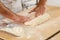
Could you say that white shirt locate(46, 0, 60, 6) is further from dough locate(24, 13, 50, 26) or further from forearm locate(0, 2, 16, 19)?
forearm locate(0, 2, 16, 19)

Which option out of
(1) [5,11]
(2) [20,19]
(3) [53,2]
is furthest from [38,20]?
(3) [53,2]

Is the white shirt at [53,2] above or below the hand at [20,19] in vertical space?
above

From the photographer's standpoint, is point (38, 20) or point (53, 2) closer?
point (38, 20)

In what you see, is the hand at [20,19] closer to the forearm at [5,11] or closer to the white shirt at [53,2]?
the forearm at [5,11]

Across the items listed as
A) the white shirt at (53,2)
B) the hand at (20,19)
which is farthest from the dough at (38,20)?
the white shirt at (53,2)

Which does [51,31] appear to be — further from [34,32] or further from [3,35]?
[3,35]

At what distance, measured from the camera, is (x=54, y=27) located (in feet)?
3.02

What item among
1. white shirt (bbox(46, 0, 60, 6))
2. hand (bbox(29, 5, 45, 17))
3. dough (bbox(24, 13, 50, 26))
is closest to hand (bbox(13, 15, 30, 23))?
dough (bbox(24, 13, 50, 26))

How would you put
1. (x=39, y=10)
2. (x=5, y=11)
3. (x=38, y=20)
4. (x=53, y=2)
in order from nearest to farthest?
1. (x=5, y=11)
2. (x=38, y=20)
3. (x=39, y=10)
4. (x=53, y=2)

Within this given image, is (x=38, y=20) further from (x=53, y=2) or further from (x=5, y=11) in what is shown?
(x=53, y=2)

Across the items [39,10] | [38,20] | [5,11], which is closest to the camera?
[5,11]

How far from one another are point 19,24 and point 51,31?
0.65ft

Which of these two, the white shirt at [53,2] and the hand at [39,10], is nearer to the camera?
the hand at [39,10]

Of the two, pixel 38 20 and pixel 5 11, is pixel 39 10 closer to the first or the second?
pixel 38 20
